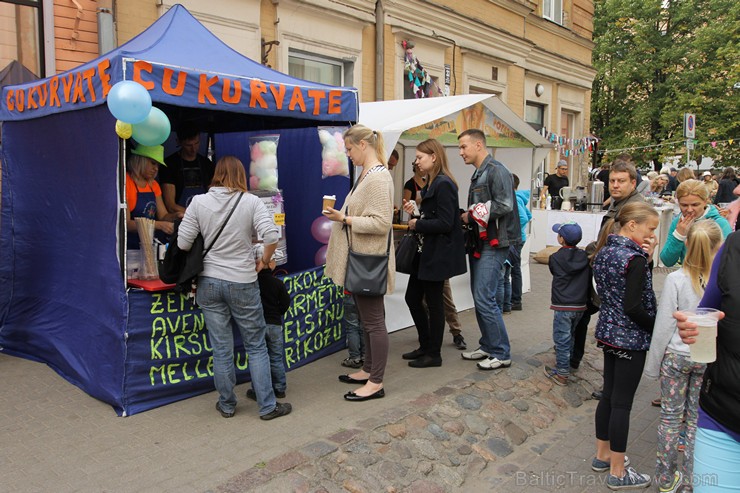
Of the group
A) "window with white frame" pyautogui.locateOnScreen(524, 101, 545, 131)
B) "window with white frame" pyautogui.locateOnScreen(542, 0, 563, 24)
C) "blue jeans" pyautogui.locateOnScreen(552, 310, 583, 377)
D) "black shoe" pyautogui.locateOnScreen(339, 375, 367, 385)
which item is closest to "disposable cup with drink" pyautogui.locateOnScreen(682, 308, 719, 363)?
"blue jeans" pyautogui.locateOnScreen(552, 310, 583, 377)

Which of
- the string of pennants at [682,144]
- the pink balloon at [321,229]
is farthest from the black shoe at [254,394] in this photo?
the string of pennants at [682,144]

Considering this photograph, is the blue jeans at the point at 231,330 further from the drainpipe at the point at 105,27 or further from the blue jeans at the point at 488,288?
the drainpipe at the point at 105,27

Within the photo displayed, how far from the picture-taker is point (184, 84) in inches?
161

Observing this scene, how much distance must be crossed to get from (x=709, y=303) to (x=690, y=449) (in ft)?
4.86

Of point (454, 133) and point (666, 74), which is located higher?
point (666, 74)

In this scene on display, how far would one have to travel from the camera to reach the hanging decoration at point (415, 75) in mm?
11050

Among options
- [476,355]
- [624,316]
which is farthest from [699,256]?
[476,355]

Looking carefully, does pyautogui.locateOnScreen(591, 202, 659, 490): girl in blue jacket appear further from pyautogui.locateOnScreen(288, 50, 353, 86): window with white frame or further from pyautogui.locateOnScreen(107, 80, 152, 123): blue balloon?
pyautogui.locateOnScreen(288, 50, 353, 86): window with white frame

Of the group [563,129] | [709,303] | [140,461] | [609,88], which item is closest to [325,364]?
[140,461]

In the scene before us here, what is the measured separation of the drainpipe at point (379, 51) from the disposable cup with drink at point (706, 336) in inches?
345

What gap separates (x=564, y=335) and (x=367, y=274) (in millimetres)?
1816

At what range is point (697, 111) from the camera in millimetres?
24547

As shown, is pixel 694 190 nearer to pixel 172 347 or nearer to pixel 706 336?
pixel 706 336

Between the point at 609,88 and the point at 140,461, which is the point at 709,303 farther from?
the point at 609,88
